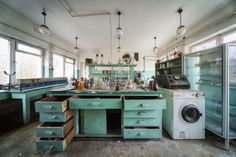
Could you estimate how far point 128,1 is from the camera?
255cm

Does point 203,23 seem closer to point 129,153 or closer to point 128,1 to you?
point 128,1

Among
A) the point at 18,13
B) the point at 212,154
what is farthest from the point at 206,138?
the point at 18,13

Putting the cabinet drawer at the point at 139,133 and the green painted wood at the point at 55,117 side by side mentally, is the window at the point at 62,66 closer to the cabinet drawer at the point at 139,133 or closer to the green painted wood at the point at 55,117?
the green painted wood at the point at 55,117

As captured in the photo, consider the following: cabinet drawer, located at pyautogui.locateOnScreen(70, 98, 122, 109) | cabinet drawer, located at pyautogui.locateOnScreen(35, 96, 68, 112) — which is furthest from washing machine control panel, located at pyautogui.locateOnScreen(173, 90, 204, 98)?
cabinet drawer, located at pyautogui.locateOnScreen(35, 96, 68, 112)

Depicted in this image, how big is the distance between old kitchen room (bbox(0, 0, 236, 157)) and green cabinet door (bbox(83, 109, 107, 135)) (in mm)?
17

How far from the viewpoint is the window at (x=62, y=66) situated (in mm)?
5352

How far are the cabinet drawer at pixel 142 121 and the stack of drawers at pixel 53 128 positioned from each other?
0.94 meters

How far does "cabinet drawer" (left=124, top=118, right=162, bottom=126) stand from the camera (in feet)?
6.30

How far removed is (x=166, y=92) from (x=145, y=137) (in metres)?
0.95

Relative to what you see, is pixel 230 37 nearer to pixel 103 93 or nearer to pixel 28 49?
pixel 103 93

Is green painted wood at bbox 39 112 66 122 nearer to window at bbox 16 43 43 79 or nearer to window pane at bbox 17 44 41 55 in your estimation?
window at bbox 16 43 43 79

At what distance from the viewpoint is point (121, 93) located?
1979 mm

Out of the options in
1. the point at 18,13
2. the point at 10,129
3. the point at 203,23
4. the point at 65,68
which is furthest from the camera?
the point at 65,68

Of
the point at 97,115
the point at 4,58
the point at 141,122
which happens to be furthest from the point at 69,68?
the point at 141,122
